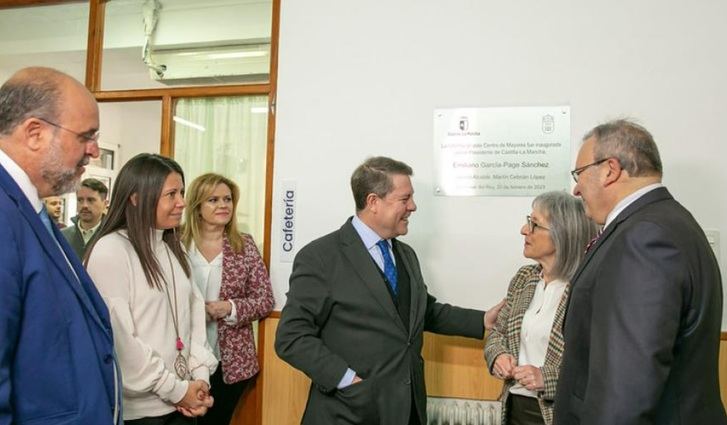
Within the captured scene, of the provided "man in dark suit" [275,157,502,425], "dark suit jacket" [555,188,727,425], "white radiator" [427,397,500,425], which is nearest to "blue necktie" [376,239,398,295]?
"man in dark suit" [275,157,502,425]

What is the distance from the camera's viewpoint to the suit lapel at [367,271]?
1.99m

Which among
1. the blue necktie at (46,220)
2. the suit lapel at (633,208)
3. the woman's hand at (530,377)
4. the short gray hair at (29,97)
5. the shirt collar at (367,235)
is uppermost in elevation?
the short gray hair at (29,97)

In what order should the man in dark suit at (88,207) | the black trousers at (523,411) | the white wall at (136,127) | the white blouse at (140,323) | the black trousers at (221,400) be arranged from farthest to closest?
the white wall at (136,127), the man in dark suit at (88,207), the black trousers at (221,400), the black trousers at (523,411), the white blouse at (140,323)

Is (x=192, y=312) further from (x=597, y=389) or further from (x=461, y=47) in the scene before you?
(x=461, y=47)

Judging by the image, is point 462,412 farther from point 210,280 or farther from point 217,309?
point 210,280

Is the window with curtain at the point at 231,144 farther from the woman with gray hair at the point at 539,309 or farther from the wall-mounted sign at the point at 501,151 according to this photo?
the woman with gray hair at the point at 539,309

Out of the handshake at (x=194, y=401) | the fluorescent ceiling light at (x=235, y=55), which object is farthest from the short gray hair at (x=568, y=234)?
the fluorescent ceiling light at (x=235, y=55)

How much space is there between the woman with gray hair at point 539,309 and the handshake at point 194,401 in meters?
1.05

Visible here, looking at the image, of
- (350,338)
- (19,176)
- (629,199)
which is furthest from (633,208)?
(19,176)

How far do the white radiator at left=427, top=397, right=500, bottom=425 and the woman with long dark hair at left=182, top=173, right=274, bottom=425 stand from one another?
37.7 inches

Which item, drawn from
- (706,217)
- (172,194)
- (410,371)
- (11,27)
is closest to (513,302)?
(410,371)

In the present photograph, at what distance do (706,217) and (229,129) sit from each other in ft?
8.35

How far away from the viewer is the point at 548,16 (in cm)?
269

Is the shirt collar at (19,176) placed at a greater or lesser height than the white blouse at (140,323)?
greater
